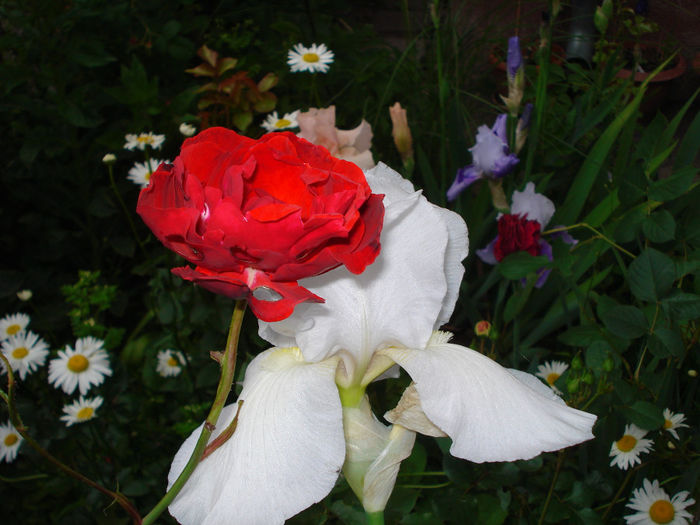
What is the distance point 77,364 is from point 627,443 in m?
0.92

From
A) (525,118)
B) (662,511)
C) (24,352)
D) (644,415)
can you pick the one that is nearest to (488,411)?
(644,415)

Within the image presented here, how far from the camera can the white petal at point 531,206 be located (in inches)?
46.4

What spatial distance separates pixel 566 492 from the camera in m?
0.86

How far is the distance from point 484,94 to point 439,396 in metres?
2.36

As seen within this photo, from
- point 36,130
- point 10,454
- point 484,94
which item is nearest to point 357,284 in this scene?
point 10,454

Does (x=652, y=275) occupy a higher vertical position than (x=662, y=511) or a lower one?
higher

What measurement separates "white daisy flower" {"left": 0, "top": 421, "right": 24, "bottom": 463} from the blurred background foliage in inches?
2.3

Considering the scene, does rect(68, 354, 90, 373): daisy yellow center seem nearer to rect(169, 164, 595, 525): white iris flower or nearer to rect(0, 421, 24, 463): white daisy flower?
rect(0, 421, 24, 463): white daisy flower

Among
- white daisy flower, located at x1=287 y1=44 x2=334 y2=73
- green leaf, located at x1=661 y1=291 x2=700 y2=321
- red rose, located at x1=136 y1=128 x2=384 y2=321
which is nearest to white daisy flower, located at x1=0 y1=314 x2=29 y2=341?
white daisy flower, located at x1=287 y1=44 x2=334 y2=73

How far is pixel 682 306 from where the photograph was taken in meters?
0.79

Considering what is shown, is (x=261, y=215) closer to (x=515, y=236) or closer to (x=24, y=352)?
(x=515, y=236)

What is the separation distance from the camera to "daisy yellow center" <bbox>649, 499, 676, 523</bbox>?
0.83 metres

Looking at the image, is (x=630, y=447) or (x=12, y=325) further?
(x=12, y=325)

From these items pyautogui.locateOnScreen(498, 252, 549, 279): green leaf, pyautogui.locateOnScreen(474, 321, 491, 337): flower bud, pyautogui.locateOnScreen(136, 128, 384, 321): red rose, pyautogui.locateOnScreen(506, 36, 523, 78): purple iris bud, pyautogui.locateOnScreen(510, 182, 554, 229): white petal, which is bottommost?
pyautogui.locateOnScreen(510, 182, 554, 229): white petal
